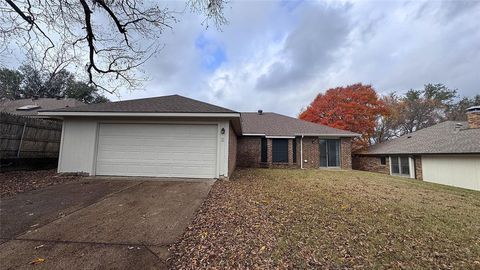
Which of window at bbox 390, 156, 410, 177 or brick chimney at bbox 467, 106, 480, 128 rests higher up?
brick chimney at bbox 467, 106, 480, 128

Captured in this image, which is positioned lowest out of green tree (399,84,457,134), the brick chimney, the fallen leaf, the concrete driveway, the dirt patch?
the fallen leaf

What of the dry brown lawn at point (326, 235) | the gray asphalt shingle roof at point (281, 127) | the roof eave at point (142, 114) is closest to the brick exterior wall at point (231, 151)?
the roof eave at point (142, 114)

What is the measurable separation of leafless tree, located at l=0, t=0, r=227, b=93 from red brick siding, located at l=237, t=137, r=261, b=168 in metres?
8.08

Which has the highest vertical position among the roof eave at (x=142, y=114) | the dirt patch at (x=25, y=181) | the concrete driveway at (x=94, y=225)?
the roof eave at (x=142, y=114)

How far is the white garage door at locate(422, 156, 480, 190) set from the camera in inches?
399

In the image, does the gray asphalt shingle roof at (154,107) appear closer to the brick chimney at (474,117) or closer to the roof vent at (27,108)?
the roof vent at (27,108)

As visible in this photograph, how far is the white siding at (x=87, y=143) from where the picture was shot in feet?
25.4

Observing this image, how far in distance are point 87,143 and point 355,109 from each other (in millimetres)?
19312

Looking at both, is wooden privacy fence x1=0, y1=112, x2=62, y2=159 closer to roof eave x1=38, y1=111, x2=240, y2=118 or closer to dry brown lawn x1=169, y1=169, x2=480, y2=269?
roof eave x1=38, y1=111, x2=240, y2=118

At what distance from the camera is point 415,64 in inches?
747

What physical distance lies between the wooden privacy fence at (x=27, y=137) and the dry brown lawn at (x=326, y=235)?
7826mm

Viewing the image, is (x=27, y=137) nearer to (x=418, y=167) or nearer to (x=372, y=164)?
(x=418, y=167)

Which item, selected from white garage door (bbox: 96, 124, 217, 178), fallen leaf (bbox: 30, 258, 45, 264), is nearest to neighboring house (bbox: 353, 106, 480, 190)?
white garage door (bbox: 96, 124, 217, 178)

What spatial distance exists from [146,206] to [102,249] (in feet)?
5.80
